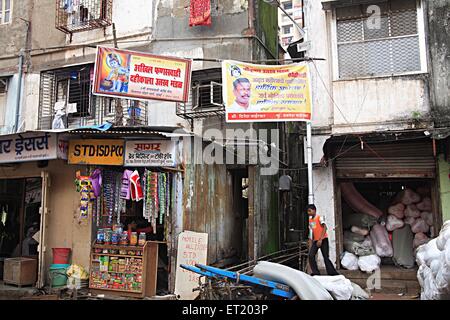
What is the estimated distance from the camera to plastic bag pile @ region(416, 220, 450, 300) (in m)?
5.68

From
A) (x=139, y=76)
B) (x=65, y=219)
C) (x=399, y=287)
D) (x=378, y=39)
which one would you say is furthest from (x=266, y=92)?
(x=65, y=219)

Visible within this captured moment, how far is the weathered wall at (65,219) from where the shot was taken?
977 cm

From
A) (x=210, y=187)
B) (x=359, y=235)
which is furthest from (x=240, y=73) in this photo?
(x=359, y=235)

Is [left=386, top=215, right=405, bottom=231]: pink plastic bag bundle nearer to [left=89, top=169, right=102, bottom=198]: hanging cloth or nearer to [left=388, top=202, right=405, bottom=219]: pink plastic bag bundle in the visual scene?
[left=388, top=202, right=405, bottom=219]: pink plastic bag bundle

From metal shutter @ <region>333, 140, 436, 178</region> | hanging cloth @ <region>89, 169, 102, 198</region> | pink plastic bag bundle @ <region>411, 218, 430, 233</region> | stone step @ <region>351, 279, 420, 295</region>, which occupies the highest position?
metal shutter @ <region>333, 140, 436, 178</region>

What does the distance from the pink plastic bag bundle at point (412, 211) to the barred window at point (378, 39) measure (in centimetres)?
356

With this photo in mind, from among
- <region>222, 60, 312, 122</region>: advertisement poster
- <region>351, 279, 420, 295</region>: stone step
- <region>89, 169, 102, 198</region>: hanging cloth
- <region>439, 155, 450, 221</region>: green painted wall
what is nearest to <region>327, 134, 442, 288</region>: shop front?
<region>439, 155, 450, 221</region>: green painted wall

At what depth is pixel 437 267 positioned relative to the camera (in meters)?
6.29

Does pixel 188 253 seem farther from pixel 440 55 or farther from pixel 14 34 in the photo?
pixel 14 34

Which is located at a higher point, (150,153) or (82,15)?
(82,15)

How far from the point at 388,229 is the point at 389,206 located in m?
0.76

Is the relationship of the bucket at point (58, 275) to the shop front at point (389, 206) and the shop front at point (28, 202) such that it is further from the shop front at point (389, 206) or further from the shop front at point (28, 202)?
the shop front at point (389, 206)

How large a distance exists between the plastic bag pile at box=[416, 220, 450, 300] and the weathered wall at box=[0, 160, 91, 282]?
7.38 metres
